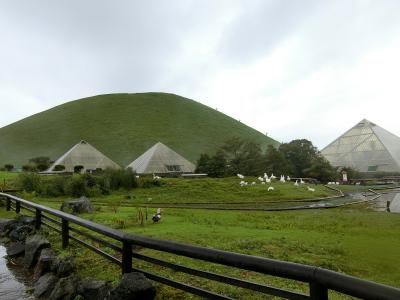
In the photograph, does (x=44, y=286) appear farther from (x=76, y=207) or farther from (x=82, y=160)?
(x=82, y=160)

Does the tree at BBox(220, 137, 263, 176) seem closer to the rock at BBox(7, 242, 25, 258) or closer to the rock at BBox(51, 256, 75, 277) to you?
the rock at BBox(7, 242, 25, 258)

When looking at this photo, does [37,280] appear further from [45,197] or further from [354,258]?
[45,197]

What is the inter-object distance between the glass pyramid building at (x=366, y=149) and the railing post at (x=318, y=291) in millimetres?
88329

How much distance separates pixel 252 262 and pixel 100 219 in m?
12.9

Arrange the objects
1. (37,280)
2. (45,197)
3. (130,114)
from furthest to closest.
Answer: (130,114) → (45,197) → (37,280)

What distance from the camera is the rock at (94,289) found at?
21.2 feet

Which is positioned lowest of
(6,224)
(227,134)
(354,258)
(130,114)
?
(354,258)

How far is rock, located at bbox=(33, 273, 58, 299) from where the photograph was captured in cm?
766

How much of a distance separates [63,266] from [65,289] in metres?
1.02

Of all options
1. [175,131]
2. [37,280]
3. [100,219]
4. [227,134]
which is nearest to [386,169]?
[227,134]

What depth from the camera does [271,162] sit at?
6488 centimetres

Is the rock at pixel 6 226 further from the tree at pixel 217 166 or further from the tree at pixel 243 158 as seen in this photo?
the tree at pixel 243 158

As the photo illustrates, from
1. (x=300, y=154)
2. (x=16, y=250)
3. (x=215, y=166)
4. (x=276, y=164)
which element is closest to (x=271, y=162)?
(x=276, y=164)

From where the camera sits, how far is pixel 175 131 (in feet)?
391
